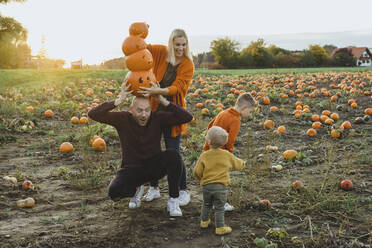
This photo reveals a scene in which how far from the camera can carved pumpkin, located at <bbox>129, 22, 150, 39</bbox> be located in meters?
3.85

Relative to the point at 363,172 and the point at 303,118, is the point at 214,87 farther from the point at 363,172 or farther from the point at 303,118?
the point at 363,172

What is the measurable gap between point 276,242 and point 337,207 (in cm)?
101

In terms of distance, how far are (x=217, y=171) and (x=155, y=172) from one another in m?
0.84

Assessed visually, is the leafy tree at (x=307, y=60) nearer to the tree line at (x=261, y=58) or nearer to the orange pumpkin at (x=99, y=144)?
the tree line at (x=261, y=58)

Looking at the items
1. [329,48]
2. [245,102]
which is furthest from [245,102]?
[329,48]

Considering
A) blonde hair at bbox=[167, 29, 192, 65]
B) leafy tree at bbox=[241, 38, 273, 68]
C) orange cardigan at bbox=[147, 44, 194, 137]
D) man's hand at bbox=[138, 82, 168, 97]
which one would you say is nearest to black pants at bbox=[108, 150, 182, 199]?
orange cardigan at bbox=[147, 44, 194, 137]

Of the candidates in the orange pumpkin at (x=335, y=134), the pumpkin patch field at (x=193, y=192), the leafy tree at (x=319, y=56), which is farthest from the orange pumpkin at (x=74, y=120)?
the leafy tree at (x=319, y=56)

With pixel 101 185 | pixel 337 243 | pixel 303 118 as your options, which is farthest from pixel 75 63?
pixel 337 243

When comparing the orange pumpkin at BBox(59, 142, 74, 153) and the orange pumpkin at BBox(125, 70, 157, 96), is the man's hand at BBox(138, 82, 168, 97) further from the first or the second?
the orange pumpkin at BBox(59, 142, 74, 153)

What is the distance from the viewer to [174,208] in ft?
12.3

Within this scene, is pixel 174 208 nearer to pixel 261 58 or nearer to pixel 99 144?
pixel 99 144

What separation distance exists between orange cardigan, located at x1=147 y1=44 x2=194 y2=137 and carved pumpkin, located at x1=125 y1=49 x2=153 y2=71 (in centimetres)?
35

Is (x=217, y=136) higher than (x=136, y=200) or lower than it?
higher

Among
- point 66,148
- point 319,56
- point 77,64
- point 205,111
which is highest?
point 319,56
